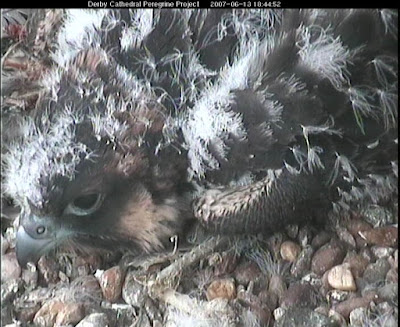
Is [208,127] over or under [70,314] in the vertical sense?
over

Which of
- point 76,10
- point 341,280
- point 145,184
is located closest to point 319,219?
point 341,280

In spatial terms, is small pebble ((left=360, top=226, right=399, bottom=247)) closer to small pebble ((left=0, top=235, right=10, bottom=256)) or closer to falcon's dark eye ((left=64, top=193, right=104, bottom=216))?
falcon's dark eye ((left=64, top=193, right=104, bottom=216))

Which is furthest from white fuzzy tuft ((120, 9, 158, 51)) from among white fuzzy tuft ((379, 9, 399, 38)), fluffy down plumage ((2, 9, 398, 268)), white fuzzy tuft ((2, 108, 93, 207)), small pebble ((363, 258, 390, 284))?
small pebble ((363, 258, 390, 284))

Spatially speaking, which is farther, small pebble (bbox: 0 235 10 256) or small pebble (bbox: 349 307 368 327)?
small pebble (bbox: 0 235 10 256)

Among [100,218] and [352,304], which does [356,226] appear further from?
[100,218]

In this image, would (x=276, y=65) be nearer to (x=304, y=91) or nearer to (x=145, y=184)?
(x=304, y=91)

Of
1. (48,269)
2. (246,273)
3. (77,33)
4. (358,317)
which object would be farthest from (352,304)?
(77,33)

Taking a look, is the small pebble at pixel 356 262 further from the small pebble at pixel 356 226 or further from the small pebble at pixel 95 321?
the small pebble at pixel 95 321
